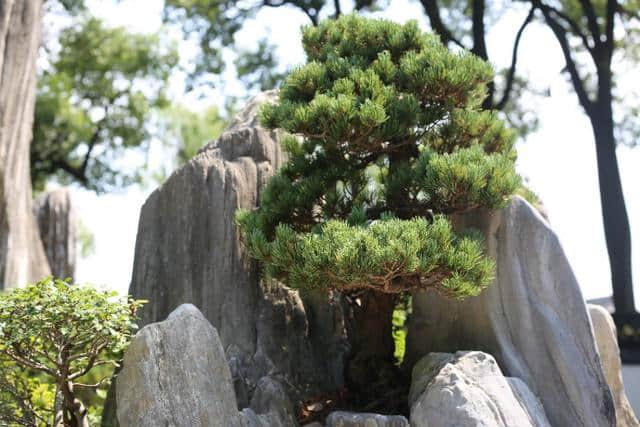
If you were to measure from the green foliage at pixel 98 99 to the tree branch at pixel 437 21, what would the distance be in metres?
5.10

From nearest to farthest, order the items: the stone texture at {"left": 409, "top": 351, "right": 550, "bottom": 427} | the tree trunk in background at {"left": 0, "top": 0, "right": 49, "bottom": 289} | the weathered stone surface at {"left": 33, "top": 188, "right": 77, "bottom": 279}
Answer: the stone texture at {"left": 409, "top": 351, "right": 550, "bottom": 427}, the tree trunk in background at {"left": 0, "top": 0, "right": 49, "bottom": 289}, the weathered stone surface at {"left": 33, "top": 188, "right": 77, "bottom": 279}

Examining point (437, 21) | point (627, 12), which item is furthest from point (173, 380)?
point (627, 12)

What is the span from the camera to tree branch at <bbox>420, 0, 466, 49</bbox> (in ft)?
33.9

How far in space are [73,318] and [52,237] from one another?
592 centimetres

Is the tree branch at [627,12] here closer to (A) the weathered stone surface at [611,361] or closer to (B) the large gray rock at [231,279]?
(A) the weathered stone surface at [611,361]

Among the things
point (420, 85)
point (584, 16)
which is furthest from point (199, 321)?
point (584, 16)

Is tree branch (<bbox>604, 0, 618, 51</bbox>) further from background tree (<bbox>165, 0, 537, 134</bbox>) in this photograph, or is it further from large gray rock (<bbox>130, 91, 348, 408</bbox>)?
large gray rock (<bbox>130, 91, 348, 408</bbox>)

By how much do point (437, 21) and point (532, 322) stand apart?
728cm

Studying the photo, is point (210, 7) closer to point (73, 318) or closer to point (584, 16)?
point (584, 16)

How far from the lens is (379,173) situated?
14.0 ft

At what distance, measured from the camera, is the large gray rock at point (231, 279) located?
397cm

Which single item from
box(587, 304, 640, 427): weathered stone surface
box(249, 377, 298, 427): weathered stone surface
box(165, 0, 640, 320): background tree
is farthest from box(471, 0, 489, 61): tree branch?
box(249, 377, 298, 427): weathered stone surface

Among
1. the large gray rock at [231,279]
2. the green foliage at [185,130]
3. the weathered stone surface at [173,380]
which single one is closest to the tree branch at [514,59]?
the green foliage at [185,130]

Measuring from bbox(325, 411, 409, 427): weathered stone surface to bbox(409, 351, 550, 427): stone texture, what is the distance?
75 millimetres
